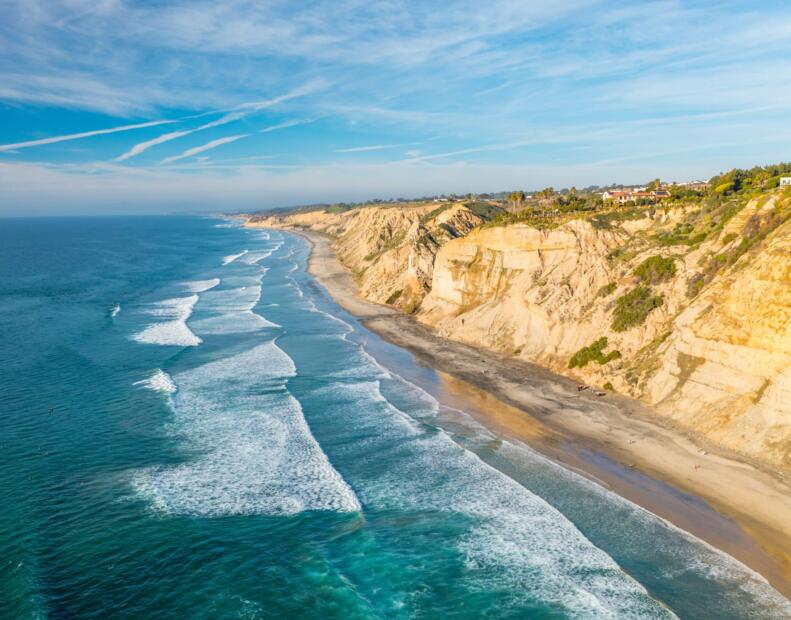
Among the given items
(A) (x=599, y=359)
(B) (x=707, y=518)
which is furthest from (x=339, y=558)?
(A) (x=599, y=359)

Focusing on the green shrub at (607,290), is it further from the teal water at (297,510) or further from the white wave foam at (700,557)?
the white wave foam at (700,557)

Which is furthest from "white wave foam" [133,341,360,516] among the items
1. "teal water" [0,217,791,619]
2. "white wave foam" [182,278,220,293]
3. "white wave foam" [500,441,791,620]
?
"white wave foam" [182,278,220,293]

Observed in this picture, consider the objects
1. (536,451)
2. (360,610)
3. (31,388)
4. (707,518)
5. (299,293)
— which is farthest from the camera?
(299,293)

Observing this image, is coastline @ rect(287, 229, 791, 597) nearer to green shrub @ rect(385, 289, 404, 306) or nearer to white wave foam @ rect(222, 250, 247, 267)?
green shrub @ rect(385, 289, 404, 306)

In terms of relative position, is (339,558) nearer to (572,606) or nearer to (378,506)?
(378,506)

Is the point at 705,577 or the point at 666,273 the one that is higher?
the point at 666,273

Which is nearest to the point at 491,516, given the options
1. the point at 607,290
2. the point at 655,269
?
the point at 607,290

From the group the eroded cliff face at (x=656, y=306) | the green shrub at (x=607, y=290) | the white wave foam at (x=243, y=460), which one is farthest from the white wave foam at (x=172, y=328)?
the green shrub at (x=607, y=290)
